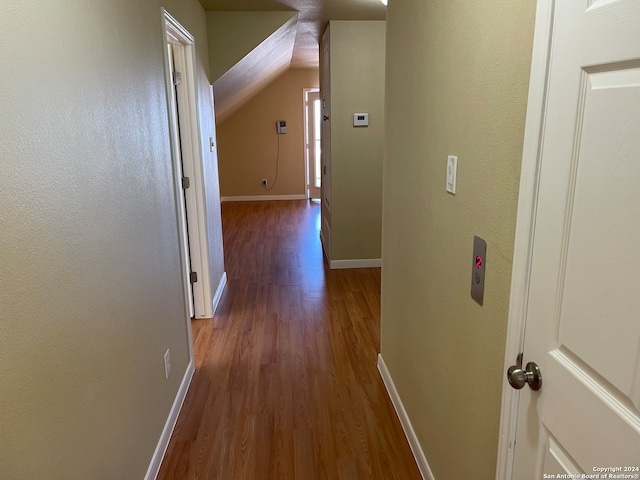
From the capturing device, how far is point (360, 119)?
4301mm

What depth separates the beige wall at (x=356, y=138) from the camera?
4.14 metres

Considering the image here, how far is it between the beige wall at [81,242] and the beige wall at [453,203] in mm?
1113

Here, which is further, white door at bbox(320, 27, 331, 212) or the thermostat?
white door at bbox(320, 27, 331, 212)

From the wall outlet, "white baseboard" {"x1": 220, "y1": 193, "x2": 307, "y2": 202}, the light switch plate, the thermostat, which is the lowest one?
"white baseboard" {"x1": 220, "y1": 193, "x2": 307, "y2": 202}

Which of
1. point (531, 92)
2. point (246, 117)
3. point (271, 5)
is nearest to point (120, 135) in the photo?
point (531, 92)

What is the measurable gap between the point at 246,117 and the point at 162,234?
255 inches

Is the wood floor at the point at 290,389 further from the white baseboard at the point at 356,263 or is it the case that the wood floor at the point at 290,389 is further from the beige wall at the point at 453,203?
the beige wall at the point at 453,203

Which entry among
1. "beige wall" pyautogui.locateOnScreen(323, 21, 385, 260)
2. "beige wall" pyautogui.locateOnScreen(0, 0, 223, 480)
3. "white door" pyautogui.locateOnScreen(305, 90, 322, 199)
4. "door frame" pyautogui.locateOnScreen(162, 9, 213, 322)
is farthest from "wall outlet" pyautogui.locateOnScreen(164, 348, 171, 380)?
"white door" pyautogui.locateOnScreen(305, 90, 322, 199)

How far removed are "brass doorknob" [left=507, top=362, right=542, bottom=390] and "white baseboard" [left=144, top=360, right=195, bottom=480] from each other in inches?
58.1

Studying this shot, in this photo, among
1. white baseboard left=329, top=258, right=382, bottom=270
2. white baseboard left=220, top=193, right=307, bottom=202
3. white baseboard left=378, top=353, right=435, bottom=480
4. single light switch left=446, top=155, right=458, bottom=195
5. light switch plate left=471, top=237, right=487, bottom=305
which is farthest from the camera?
white baseboard left=220, top=193, right=307, bottom=202

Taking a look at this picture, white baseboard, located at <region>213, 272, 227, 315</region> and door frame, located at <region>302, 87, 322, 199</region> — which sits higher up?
door frame, located at <region>302, 87, 322, 199</region>

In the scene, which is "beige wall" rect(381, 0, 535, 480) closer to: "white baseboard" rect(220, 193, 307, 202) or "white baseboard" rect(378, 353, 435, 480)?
"white baseboard" rect(378, 353, 435, 480)

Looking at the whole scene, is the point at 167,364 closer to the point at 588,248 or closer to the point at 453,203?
the point at 453,203

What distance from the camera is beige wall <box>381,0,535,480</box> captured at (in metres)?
1.15
